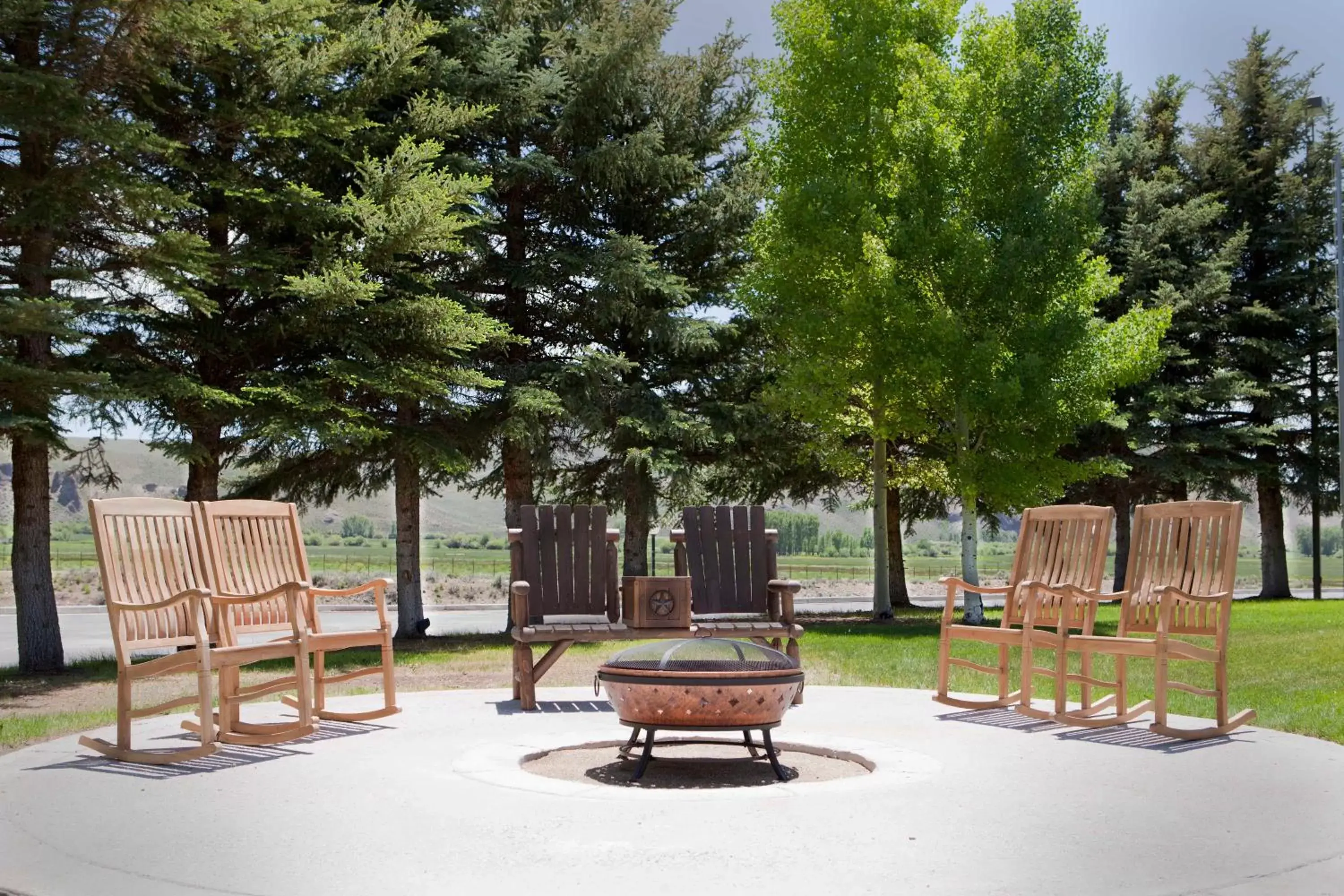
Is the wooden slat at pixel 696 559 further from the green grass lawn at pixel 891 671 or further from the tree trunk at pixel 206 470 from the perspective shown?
the tree trunk at pixel 206 470

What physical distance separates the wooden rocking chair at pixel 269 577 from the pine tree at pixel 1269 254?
71.9 feet

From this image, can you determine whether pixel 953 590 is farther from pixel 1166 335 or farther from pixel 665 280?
pixel 1166 335

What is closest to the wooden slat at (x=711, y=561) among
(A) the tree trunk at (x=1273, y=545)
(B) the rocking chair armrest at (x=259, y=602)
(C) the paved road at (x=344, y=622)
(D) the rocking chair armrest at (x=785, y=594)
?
(D) the rocking chair armrest at (x=785, y=594)

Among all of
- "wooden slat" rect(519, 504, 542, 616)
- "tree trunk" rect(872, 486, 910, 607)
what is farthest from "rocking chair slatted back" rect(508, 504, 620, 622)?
"tree trunk" rect(872, 486, 910, 607)

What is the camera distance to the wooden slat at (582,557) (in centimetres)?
884

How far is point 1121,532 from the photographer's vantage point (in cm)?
2756

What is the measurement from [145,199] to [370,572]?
34855 mm

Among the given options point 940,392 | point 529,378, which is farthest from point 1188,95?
point 529,378

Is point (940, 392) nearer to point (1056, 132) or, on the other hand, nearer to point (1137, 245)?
point (1056, 132)

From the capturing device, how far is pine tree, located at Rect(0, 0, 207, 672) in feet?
37.5

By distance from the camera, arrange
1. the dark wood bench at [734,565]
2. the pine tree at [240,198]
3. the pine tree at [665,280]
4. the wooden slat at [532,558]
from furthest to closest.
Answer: the pine tree at [665,280], the pine tree at [240,198], the dark wood bench at [734,565], the wooden slat at [532,558]

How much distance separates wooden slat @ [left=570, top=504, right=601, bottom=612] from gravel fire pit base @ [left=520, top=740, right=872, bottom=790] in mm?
1915

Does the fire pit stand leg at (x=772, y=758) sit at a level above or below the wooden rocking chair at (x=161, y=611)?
below

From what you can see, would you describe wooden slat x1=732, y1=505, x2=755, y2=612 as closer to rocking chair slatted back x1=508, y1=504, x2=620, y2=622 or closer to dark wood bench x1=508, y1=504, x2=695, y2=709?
dark wood bench x1=508, y1=504, x2=695, y2=709
